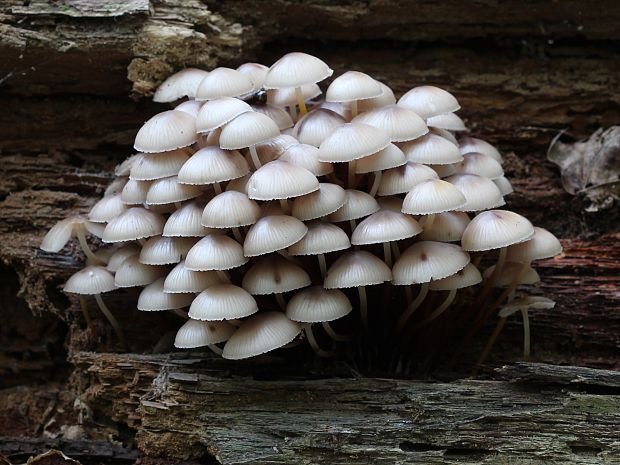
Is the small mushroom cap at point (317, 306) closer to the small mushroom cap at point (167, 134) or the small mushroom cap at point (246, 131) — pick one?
the small mushroom cap at point (246, 131)

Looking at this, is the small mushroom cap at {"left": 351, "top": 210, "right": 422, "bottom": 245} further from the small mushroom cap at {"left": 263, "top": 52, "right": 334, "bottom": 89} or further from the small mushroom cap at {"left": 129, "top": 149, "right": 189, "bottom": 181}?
the small mushroom cap at {"left": 129, "top": 149, "right": 189, "bottom": 181}

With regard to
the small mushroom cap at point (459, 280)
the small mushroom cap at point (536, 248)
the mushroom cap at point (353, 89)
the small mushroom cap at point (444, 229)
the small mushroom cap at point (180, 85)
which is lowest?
the small mushroom cap at point (459, 280)

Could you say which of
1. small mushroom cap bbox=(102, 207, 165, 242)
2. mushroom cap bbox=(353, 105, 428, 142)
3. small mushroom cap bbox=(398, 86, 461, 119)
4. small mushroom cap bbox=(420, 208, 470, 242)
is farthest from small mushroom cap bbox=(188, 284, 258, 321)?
small mushroom cap bbox=(398, 86, 461, 119)

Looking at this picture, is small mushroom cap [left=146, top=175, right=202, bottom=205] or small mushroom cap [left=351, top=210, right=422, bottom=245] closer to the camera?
small mushroom cap [left=351, top=210, right=422, bottom=245]

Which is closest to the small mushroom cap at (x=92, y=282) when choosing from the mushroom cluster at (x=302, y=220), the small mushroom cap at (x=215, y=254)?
the mushroom cluster at (x=302, y=220)

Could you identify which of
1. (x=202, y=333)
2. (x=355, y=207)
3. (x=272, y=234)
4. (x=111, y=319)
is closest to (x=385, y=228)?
(x=355, y=207)

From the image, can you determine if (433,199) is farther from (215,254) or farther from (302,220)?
(215,254)

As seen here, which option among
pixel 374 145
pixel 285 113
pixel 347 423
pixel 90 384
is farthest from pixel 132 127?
pixel 347 423

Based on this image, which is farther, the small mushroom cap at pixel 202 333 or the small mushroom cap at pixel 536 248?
the small mushroom cap at pixel 536 248
